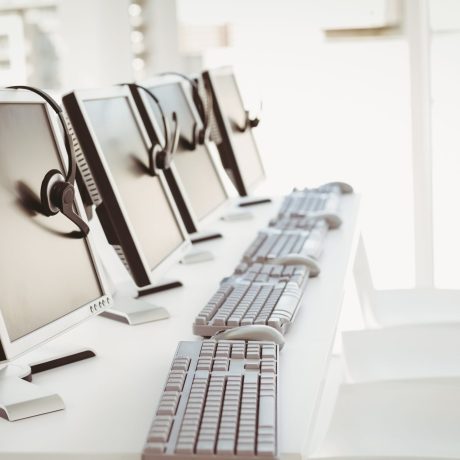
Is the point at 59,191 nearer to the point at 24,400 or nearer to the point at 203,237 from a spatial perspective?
the point at 24,400

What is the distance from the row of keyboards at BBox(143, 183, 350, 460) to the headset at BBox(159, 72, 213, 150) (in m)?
0.41

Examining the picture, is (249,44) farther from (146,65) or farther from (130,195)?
(130,195)

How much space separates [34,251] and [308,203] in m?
1.52

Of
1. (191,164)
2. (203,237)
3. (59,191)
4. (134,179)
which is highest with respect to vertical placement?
(59,191)

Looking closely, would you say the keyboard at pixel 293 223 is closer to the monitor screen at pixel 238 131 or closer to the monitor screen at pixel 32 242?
the monitor screen at pixel 238 131

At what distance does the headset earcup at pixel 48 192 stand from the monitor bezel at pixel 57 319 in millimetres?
110

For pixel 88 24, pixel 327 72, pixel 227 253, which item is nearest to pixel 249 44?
pixel 327 72

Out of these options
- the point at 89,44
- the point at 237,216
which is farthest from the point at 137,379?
the point at 89,44

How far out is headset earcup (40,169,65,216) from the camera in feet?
4.12

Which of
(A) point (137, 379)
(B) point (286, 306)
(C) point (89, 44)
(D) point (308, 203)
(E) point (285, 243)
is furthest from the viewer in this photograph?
(C) point (89, 44)

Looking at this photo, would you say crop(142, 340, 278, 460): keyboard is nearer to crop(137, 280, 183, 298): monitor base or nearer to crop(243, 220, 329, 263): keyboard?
crop(137, 280, 183, 298): monitor base

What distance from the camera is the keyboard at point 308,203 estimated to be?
101 inches

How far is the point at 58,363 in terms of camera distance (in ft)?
4.50

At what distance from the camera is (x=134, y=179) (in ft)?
5.55
